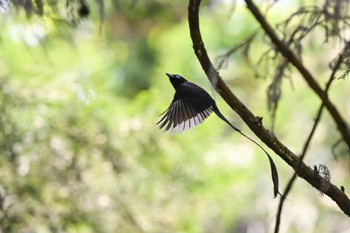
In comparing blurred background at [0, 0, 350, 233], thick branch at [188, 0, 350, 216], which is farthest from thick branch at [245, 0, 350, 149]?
thick branch at [188, 0, 350, 216]

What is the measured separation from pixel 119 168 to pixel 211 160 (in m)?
0.72

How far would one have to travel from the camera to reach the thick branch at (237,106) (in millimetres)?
1168

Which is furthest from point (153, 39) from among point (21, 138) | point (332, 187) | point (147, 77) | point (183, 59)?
point (332, 187)

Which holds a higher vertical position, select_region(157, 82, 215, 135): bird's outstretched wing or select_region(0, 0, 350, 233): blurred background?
select_region(0, 0, 350, 233): blurred background

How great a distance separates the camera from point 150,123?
2918mm

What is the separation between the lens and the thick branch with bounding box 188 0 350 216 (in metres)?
1.17

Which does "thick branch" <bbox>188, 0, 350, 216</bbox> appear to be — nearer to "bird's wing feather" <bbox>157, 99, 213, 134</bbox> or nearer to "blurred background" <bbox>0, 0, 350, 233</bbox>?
"bird's wing feather" <bbox>157, 99, 213, 134</bbox>

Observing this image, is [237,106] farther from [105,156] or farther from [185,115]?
[105,156]

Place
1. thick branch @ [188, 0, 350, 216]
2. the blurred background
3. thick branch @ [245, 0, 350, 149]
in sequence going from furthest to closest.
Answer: the blurred background < thick branch @ [245, 0, 350, 149] < thick branch @ [188, 0, 350, 216]

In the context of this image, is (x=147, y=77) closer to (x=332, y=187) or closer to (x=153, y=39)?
(x=153, y=39)

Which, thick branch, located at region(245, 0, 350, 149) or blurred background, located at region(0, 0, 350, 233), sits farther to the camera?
blurred background, located at region(0, 0, 350, 233)

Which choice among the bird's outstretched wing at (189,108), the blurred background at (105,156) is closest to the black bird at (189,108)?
the bird's outstretched wing at (189,108)

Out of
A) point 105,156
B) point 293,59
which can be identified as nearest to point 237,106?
point 293,59

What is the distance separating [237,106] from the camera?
119 cm
